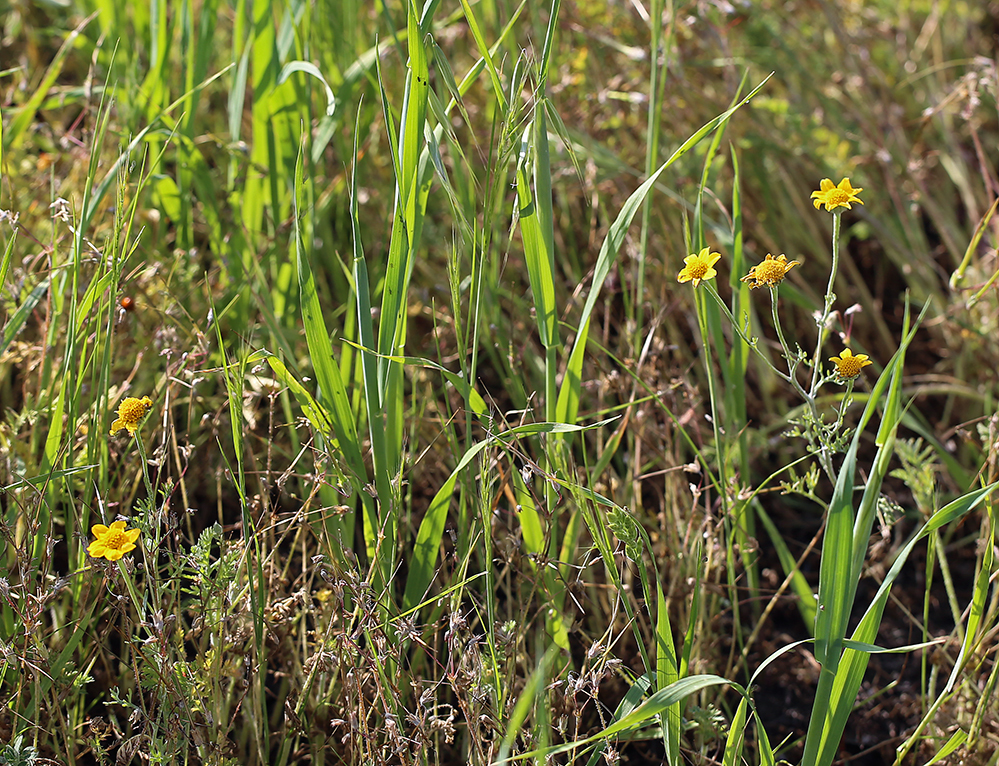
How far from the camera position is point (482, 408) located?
1064mm

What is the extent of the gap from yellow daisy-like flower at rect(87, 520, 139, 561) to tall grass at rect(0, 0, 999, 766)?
0.06 meters

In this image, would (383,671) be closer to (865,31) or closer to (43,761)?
(43,761)

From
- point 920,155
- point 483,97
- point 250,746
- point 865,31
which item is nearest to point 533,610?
point 250,746

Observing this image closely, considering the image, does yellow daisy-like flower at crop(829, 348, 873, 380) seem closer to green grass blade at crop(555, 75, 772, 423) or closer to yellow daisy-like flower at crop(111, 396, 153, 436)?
green grass blade at crop(555, 75, 772, 423)

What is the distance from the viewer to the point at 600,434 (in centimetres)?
134

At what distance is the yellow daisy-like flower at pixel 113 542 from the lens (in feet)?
2.77

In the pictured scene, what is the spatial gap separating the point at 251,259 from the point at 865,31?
180 centimetres

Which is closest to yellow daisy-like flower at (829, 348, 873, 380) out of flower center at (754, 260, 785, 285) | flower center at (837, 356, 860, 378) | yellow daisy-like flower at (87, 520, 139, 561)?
flower center at (837, 356, 860, 378)

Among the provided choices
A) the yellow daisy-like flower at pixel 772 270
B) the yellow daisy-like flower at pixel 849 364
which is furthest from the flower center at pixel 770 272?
the yellow daisy-like flower at pixel 849 364

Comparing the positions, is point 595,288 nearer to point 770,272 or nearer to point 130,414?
point 770,272

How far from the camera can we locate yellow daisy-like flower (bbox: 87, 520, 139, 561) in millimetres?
844

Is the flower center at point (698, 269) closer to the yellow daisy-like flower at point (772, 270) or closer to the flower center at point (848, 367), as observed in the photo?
the yellow daisy-like flower at point (772, 270)

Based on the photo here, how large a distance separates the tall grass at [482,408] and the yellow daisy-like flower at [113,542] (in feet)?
0.20

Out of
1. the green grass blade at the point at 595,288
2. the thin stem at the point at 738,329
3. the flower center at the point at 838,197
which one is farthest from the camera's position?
the green grass blade at the point at 595,288
